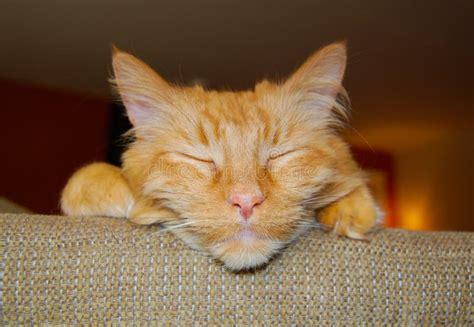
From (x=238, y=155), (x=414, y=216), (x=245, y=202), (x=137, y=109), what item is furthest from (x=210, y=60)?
(x=414, y=216)

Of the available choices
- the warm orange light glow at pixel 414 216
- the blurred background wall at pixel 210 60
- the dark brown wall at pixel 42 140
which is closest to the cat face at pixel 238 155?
the blurred background wall at pixel 210 60

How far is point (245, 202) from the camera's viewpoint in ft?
3.32

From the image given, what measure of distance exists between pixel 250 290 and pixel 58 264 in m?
0.43

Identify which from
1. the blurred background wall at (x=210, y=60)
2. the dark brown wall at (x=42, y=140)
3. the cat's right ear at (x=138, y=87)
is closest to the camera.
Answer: the cat's right ear at (x=138, y=87)

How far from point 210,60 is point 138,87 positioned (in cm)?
342

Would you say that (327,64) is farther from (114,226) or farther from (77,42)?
(77,42)

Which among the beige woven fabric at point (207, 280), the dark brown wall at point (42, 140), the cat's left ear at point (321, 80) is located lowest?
the dark brown wall at point (42, 140)

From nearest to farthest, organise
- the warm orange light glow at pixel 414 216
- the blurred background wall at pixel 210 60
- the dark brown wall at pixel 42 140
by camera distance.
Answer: the blurred background wall at pixel 210 60 → the dark brown wall at pixel 42 140 → the warm orange light glow at pixel 414 216

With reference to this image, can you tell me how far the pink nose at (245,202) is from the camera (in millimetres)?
1010

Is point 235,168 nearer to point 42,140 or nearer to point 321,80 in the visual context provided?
point 321,80

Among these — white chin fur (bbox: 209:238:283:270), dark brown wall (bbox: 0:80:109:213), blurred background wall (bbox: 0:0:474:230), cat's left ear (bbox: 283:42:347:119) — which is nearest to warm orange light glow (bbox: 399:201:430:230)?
blurred background wall (bbox: 0:0:474:230)

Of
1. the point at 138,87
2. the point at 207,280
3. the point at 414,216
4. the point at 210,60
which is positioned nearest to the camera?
the point at 207,280

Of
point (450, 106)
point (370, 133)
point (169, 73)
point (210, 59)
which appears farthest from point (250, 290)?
point (370, 133)

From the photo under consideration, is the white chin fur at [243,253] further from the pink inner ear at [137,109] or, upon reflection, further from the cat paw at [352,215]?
the pink inner ear at [137,109]
